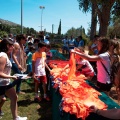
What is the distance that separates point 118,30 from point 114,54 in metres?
57.2

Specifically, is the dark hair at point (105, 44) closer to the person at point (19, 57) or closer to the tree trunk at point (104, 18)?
the person at point (19, 57)

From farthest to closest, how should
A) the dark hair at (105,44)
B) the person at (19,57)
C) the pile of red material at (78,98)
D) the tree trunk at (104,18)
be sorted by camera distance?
1. the tree trunk at (104,18)
2. the person at (19,57)
3. the dark hair at (105,44)
4. the pile of red material at (78,98)

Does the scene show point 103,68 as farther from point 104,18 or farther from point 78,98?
point 104,18

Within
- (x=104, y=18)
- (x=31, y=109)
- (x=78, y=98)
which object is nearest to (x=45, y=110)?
Answer: (x=31, y=109)

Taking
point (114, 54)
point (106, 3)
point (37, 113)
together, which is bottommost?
point (37, 113)

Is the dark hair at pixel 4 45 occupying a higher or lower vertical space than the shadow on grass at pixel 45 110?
higher

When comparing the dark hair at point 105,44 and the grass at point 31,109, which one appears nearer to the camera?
the dark hair at point 105,44

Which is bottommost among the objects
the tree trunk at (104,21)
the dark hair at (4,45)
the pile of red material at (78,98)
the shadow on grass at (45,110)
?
the shadow on grass at (45,110)

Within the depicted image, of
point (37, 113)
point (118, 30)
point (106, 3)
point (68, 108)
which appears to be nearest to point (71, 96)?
point (68, 108)

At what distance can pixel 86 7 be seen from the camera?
21016mm

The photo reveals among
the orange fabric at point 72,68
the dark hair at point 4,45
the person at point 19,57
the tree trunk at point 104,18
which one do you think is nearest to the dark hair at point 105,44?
the orange fabric at point 72,68

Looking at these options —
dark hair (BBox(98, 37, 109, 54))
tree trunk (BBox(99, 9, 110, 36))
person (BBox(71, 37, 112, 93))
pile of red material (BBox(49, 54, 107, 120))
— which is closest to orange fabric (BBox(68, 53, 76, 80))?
pile of red material (BBox(49, 54, 107, 120))

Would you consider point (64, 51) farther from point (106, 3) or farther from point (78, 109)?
point (78, 109)

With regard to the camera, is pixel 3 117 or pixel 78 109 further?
pixel 3 117
